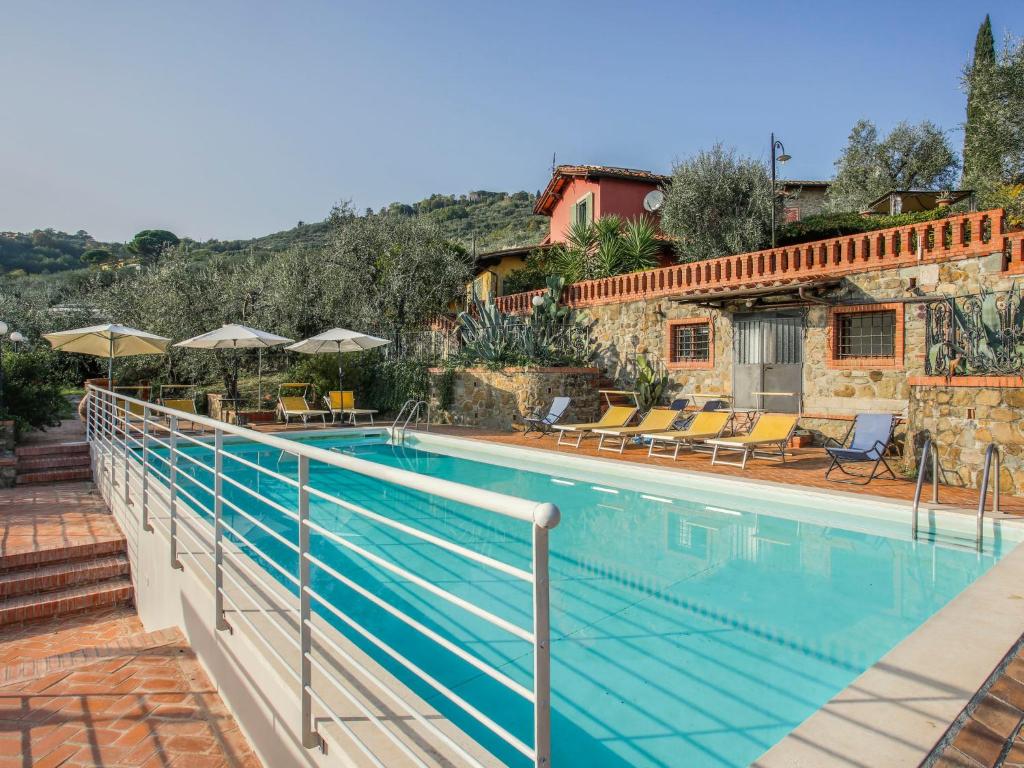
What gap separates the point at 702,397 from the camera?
14391 mm

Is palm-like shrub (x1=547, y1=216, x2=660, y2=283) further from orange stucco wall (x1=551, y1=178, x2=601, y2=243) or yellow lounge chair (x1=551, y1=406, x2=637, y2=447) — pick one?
yellow lounge chair (x1=551, y1=406, x2=637, y2=447)

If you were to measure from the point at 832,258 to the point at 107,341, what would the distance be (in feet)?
48.5

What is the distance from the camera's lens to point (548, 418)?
13797 millimetres

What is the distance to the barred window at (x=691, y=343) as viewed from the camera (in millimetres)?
14578

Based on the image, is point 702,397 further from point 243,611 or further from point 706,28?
point 243,611

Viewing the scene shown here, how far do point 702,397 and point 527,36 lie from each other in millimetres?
8344

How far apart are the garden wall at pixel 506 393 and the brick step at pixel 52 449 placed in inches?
338

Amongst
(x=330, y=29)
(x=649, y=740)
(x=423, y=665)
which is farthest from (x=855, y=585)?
(x=330, y=29)

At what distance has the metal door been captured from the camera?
12.9 meters

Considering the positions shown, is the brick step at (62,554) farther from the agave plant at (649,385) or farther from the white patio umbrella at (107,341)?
the agave plant at (649,385)

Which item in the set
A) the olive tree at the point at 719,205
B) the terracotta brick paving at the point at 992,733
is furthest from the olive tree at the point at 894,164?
the terracotta brick paving at the point at 992,733

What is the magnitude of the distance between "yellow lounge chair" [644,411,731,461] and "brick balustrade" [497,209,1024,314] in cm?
336

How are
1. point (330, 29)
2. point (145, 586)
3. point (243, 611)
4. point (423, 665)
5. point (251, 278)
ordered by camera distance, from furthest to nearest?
point (251, 278)
point (330, 29)
point (145, 586)
point (423, 665)
point (243, 611)

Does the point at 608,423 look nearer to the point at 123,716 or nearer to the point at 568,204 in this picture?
the point at 123,716
